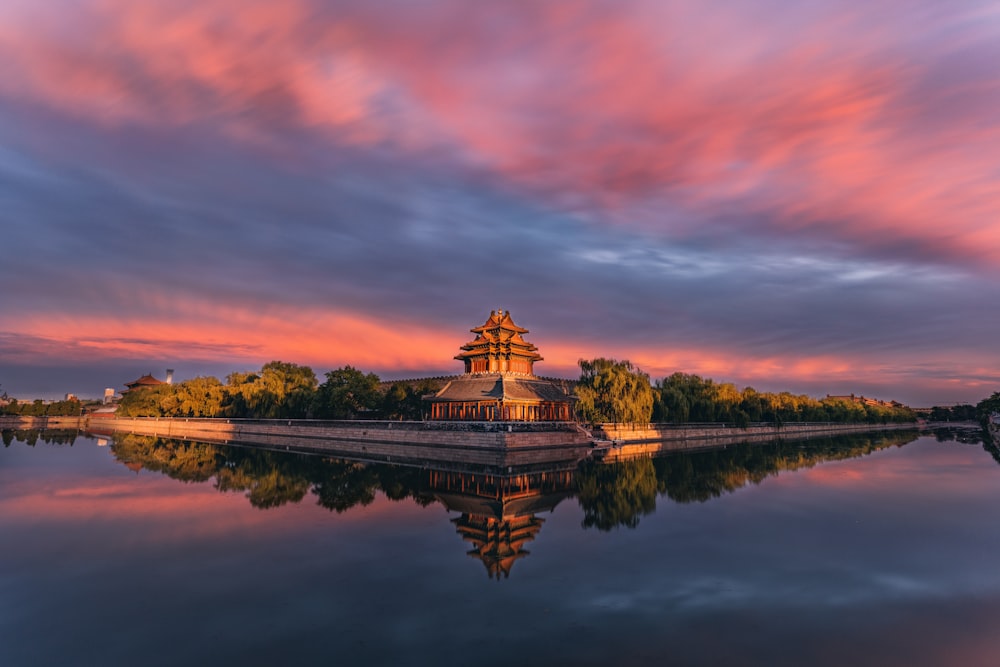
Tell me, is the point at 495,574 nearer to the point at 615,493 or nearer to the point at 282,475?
the point at 615,493

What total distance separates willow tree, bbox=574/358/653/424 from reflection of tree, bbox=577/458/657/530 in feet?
44.0

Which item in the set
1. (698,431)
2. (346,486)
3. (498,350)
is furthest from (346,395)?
(698,431)

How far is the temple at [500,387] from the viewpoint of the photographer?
48.3m

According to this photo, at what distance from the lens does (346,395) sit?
56.4 m

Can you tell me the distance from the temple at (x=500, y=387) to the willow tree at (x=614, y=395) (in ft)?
12.4

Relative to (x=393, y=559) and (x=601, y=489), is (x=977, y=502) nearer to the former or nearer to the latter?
(x=601, y=489)

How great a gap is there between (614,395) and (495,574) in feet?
128

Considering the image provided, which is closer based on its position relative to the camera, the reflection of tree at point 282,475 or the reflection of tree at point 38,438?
the reflection of tree at point 282,475

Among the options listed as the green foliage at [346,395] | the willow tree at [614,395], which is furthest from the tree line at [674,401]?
the green foliage at [346,395]

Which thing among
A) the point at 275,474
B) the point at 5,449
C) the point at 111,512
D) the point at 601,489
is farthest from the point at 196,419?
the point at 601,489

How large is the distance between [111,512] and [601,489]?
72.3ft

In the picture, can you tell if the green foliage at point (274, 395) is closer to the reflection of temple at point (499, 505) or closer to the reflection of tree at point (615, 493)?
the reflection of temple at point (499, 505)

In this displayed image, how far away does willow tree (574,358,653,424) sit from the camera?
2010 inches

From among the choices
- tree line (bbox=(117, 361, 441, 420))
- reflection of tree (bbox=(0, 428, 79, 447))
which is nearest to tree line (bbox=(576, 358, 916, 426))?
tree line (bbox=(117, 361, 441, 420))
